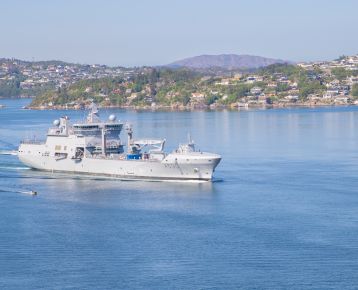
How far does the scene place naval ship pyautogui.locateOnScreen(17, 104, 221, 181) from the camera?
Result: 22.8m

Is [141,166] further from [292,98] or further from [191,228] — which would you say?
[292,98]

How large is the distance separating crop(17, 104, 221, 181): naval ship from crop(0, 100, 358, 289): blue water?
516 mm

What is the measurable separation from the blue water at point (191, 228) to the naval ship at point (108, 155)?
52cm

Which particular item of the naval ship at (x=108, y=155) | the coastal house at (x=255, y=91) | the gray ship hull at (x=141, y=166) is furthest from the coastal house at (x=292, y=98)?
the gray ship hull at (x=141, y=166)

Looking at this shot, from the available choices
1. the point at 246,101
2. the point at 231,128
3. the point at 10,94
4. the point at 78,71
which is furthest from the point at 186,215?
the point at 78,71

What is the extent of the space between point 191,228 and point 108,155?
8.57 m

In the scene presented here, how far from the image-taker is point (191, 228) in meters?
16.8

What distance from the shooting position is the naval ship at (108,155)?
2280 cm

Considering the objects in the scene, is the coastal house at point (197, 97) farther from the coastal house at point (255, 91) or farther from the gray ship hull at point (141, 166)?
the gray ship hull at point (141, 166)

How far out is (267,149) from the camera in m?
30.9

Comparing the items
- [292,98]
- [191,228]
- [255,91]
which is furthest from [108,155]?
[255,91]

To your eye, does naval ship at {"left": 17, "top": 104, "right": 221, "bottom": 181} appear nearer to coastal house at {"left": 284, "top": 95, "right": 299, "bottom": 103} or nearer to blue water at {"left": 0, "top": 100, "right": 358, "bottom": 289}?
blue water at {"left": 0, "top": 100, "right": 358, "bottom": 289}

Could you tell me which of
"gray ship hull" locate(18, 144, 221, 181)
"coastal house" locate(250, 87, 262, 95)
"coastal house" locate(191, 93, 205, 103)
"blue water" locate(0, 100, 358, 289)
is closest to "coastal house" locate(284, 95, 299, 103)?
"coastal house" locate(250, 87, 262, 95)

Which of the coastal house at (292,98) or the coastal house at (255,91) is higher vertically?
the coastal house at (255,91)
